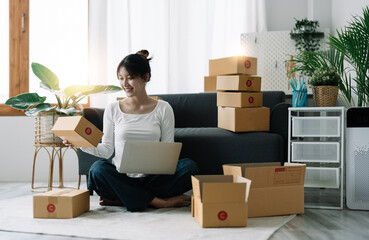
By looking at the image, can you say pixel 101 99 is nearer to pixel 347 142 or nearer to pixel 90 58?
pixel 90 58

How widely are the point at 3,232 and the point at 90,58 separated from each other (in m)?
2.41

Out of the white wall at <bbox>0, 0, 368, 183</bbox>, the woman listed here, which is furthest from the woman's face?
the white wall at <bbox>0, 0, 368, 183</bbox>

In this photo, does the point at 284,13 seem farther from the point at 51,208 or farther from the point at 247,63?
the point at 51,208

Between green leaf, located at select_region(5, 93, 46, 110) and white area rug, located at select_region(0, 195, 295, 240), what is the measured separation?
2.89ft

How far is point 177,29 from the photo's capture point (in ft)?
12.9

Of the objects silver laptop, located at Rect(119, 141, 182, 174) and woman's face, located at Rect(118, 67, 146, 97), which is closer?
silver laptop, located at Rect(119, 141, 182, 174)

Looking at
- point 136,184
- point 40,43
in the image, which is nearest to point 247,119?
point 136,184

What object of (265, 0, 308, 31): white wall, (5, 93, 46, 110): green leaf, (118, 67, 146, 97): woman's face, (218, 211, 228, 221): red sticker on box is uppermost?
(265, 0, 308, 31): white wall

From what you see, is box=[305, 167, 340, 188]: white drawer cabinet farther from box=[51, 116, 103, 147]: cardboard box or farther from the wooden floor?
box=[51, 116, 103, 147]: cardboard box

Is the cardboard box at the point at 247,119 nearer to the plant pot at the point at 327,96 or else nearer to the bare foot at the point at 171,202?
the plant pot at the point at 327,96

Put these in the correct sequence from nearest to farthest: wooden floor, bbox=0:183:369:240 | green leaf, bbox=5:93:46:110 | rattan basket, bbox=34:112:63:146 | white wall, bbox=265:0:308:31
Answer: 1. wooden floor, bbox=0:183:369:240
2. green leaf, bbox=5:93:46:110
3. rattan basket, bbox=34:112:63:146
4. white wall, bbox=265:0:308:31

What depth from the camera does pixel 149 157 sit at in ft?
6.91

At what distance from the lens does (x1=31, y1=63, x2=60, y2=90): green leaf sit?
2.97 meters

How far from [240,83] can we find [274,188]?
803 millimetres
